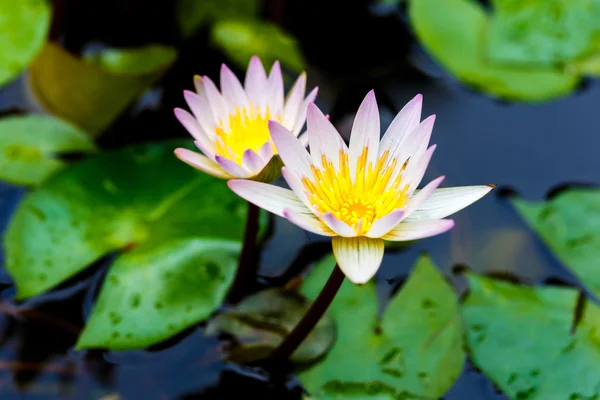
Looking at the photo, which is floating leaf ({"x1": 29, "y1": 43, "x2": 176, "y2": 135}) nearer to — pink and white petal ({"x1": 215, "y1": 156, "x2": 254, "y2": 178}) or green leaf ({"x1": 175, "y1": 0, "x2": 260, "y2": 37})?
green leaf ({"x1": 175, "y1": 0, "x2": 260, "y2": 37})

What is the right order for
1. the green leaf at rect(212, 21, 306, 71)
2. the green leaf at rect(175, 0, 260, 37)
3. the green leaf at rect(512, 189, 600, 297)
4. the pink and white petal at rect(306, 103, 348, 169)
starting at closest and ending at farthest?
the pink and white petal at rect(306, 103, 348, 169) < the green leaf at rect(512, 189, 600, 297) < the green leaf at rect(212, 21, 306, 71) < the green leaf at rect(175, 0, 260, 37)

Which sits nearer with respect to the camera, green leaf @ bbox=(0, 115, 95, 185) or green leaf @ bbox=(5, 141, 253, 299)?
green leaf @ bbox=(5, 141, 253, 299)

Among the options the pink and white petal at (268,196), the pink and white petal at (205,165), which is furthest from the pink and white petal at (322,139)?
the pink and white petal at (205,165)

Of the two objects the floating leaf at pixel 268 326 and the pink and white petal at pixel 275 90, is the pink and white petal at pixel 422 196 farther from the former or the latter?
the floating leaf at pixel 268 326

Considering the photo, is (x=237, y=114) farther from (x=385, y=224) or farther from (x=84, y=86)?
(x=84, y=86)

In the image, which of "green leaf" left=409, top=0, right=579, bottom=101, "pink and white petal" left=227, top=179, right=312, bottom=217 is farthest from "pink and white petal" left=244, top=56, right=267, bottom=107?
A: "green leaf" left=409, top=0, right=579, bottom=101

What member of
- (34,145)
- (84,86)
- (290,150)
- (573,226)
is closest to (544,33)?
(573,226)
